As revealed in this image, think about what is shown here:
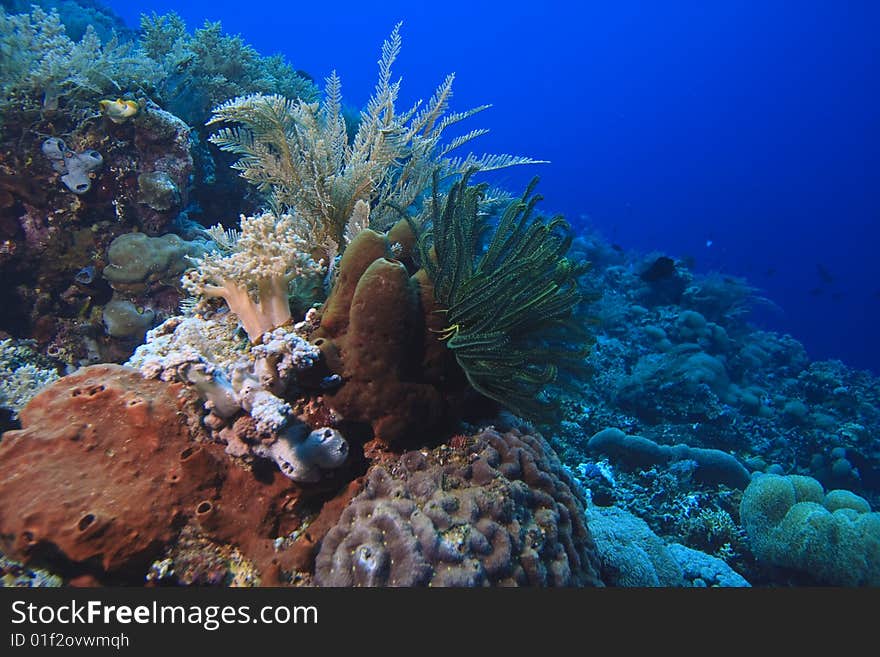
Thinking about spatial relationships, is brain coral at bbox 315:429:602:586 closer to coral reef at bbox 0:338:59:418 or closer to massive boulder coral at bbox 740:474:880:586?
coral reef at bbox 0:338:59:418

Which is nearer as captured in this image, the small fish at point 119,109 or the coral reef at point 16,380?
the coral reef at point 16,380

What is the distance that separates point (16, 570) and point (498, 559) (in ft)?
9.22

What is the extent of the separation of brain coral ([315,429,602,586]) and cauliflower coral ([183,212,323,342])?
1.45 metres

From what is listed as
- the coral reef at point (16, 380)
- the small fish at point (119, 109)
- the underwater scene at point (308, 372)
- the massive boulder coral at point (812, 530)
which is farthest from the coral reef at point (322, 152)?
the massive boulder coral at point (812, 530)

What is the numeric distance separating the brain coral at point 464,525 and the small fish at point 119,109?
6.26m

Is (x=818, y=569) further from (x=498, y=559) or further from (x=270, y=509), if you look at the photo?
(x=270, y=509)

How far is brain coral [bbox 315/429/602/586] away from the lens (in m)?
2.50

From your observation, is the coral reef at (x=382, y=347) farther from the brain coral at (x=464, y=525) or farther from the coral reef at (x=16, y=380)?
the coral reef at (x=16, y=380)

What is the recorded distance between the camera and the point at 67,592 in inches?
95.3

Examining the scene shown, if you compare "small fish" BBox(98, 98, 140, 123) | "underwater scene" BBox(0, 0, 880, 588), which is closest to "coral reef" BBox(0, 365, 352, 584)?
"underwater scene" BBox(0, 0, 880, 588)

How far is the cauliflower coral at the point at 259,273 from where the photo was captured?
325 cm

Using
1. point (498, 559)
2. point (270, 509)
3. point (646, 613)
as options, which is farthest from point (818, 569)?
point (270, 509)

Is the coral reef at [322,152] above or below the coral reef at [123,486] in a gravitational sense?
above

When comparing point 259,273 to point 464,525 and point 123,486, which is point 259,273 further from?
point 464,525
